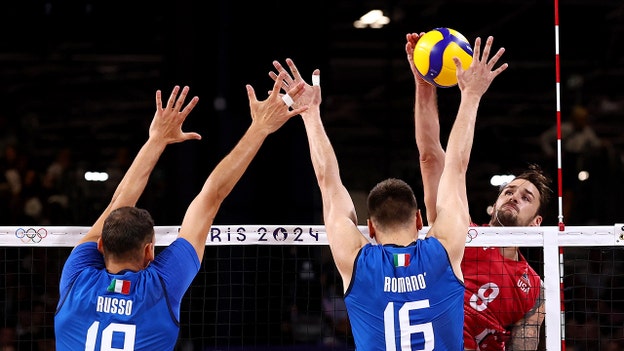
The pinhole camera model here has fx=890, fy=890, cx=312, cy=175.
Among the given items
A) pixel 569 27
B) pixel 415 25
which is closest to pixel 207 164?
pixel 415 25

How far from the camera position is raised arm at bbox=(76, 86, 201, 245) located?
17.8 feet

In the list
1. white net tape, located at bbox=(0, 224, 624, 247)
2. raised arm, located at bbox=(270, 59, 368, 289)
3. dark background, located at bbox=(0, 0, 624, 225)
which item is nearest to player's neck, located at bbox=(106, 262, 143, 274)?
raised arm, located at bbox=(270, 59, 368, 289)

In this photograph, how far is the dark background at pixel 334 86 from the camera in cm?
1546

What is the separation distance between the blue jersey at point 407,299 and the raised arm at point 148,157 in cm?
151

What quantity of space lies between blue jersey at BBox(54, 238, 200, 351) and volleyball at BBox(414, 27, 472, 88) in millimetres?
2413

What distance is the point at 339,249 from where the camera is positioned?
504 centimetres

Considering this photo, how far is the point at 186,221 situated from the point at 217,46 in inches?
401

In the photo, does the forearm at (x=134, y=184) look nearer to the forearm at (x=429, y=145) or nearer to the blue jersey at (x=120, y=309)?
the blue jersey at (x=120, y=309)

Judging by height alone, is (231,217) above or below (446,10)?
below

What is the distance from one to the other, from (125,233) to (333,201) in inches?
49.3

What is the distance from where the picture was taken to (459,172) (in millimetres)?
5246

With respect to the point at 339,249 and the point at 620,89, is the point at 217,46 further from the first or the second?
the point at 339,249

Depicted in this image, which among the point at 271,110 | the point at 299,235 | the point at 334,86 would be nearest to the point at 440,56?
the point at 271,110

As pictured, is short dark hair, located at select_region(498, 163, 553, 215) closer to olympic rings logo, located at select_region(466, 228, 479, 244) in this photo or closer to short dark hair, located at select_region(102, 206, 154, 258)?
olympic rings logo, located at select_region(466, 228, 479, 244)
